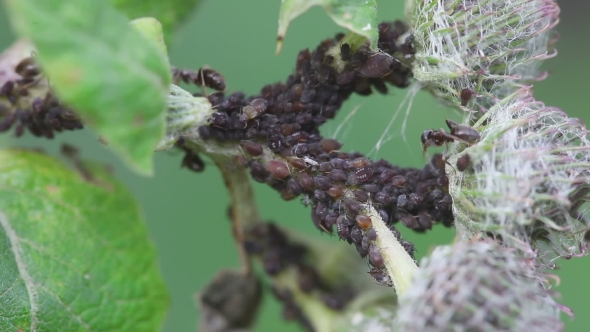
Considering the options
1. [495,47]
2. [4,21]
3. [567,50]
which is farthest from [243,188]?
[567,50]

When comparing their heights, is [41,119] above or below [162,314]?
above

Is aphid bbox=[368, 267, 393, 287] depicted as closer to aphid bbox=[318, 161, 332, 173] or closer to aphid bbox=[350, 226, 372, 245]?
aphid bbox=[350, 226, 372, 245]

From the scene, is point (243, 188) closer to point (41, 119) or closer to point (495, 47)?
point (41, 119)

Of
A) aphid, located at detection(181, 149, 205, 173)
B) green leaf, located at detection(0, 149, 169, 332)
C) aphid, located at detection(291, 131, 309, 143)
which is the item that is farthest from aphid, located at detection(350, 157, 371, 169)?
green leaf, located at detection(0, 149, 169, 332)

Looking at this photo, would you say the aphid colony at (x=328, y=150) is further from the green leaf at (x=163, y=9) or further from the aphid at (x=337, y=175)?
the green leaf at (x=163, y=9)

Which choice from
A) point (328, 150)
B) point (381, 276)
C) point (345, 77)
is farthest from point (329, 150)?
point (381, 276)

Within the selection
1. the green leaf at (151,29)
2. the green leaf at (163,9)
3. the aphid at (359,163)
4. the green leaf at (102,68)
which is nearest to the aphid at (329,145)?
the aphid at (359,163)

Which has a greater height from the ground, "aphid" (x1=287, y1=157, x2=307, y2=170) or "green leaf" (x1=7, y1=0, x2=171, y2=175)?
"green leaf" (x1=7, y1=0, x2=171, y2=175)
